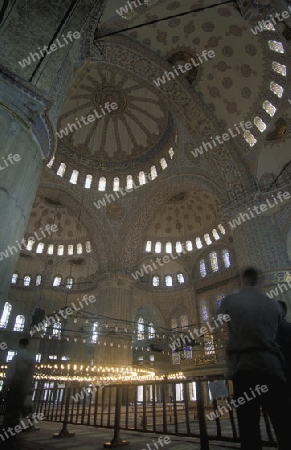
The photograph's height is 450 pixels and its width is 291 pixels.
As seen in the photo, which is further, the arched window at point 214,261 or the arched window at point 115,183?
the arched window at point 214,261

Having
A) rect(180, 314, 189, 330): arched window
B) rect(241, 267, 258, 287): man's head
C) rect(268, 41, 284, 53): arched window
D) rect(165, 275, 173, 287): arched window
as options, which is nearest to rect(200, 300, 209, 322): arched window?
rect(180, 314, 189, 330): arched window

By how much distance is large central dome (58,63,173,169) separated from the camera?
610 inches

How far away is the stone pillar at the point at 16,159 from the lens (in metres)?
4.08

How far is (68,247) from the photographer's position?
20219 mm

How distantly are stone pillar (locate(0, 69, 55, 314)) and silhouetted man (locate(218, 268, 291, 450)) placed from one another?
127 inches

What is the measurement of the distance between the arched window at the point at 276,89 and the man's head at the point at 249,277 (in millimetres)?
10783

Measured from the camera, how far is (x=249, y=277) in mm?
2260

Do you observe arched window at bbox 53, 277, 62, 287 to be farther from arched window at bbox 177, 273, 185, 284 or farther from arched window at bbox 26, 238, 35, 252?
arched window at bbox 177, 273, 185, 284

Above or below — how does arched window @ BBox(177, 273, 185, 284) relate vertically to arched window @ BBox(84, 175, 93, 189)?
below

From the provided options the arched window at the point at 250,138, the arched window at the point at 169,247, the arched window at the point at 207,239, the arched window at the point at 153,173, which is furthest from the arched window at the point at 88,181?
the arched window at the point at 250,138

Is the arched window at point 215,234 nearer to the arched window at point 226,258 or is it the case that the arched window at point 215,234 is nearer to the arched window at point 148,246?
the arched window at point 226,258

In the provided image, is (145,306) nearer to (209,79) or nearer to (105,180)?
(105,180)

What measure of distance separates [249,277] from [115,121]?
55.7 ft

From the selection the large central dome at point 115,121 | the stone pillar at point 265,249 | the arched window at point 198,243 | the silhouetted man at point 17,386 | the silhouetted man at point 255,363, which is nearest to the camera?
the silhouetted man at point 255,363
